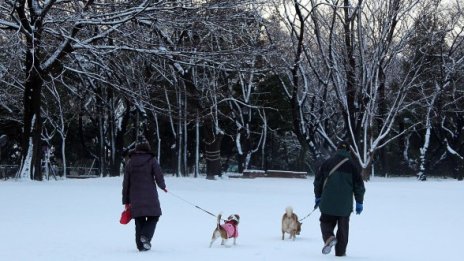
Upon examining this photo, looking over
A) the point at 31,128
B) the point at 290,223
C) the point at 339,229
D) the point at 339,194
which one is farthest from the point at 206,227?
the point at 31,128

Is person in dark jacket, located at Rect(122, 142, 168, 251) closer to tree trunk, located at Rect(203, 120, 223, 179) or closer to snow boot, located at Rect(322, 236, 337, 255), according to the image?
snow boot, located at Rect(322, 236, 337, 255)

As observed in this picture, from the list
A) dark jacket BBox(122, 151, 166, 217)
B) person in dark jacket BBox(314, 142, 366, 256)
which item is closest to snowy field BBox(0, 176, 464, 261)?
person in dark jacket BBox(314, 142, 366, 256)

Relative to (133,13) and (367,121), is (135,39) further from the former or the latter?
(367,121)

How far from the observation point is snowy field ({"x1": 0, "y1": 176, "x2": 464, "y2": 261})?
10.4 meters

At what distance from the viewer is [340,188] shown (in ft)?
33.1

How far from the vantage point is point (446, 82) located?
43.6m

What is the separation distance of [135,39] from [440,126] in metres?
34.5

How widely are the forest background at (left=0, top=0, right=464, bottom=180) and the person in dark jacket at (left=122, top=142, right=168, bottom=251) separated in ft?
33.5

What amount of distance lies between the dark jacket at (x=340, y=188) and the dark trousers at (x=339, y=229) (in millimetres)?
117

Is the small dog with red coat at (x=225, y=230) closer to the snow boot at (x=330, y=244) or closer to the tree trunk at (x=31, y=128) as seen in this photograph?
the snow boot at (x=330, y=244)

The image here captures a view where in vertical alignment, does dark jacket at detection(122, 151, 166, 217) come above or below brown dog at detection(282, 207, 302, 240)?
above

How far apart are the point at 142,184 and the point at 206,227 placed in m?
4.39

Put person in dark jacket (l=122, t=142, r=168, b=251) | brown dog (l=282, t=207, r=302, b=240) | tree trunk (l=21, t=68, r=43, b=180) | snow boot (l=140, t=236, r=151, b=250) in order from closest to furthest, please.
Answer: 1. snow boot (l=140, t=236, r=151, b=250)
2. person in dark jacket (l=122, t=142, r=168, b=251)
3. brown dog (l=282, t=207, r=302, b=240)
4. tree trunk (l=21, t=68, r=43, b=180)

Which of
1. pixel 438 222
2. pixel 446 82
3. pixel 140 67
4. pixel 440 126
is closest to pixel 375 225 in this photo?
pixel 438 222
